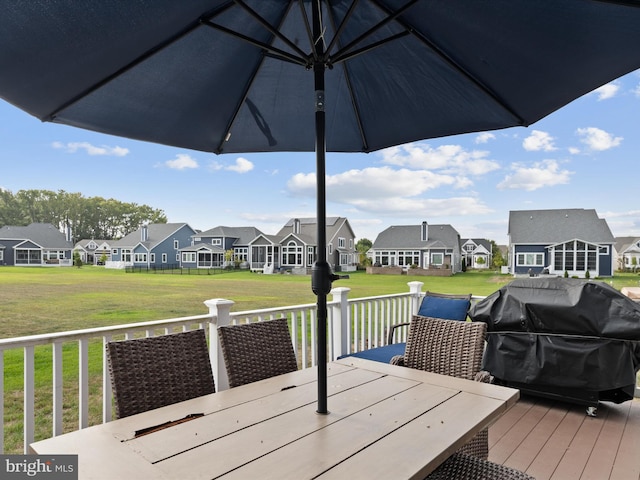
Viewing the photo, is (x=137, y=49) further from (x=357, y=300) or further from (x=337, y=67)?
(x=357, y=300)

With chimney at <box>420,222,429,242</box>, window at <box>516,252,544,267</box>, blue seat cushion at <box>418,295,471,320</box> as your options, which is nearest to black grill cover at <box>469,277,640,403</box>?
blue seat cushion at <box>418,295,471,320</box>

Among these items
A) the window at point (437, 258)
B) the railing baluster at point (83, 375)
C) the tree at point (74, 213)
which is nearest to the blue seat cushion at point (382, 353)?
the railing baluster at point (83, 375)

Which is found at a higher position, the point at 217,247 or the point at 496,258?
the point at 217,247

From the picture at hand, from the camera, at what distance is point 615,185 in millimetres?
5789

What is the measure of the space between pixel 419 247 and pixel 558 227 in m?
2.91

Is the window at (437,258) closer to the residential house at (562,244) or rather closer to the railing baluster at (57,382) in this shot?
the residential house at (562,244)

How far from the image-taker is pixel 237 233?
10188 millimetres

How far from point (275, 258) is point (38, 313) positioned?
540cm

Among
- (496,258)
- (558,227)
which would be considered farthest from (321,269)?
(558,227)

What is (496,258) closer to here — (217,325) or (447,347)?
(447,347)

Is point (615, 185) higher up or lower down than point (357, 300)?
higher up

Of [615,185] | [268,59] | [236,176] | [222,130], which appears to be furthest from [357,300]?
[236,176]

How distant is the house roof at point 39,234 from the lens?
15.6 feet

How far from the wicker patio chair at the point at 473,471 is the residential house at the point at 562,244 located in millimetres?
4336
